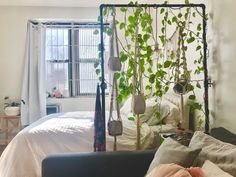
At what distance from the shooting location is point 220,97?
2447mm

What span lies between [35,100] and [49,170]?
3445 mm

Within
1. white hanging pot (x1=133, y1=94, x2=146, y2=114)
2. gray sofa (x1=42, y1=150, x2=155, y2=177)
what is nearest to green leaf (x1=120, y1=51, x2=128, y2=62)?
white hanging pot (x1=133, y1=94, x2=146, y2=114)

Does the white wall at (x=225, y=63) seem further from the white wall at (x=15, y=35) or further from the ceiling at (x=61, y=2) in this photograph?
the white wall at (x=15, y=35)

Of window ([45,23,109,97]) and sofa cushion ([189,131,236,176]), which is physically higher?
window ([45,23,109,97])

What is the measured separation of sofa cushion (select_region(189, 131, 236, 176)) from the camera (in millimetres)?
1526

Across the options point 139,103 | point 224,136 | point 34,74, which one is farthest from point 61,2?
point 224,136

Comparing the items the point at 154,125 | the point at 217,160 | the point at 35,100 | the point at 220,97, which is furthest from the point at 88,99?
the point at 217,160

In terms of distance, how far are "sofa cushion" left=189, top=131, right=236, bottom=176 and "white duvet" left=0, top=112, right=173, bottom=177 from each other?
3.65 feet

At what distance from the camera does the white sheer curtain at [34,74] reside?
528 cm

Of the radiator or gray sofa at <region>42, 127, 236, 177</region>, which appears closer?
gray sofa at <region>42, 127, 236, 177</region>

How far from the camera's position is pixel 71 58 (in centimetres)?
566

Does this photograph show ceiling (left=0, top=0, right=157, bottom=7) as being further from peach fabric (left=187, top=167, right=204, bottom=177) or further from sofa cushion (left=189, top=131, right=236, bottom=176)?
peach fabric (left=187, top=167, right=204, bottom=177)

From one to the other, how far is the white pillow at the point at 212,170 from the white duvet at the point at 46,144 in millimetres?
1376

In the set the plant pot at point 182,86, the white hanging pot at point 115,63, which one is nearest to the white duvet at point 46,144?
the plant pot at point 182,86
